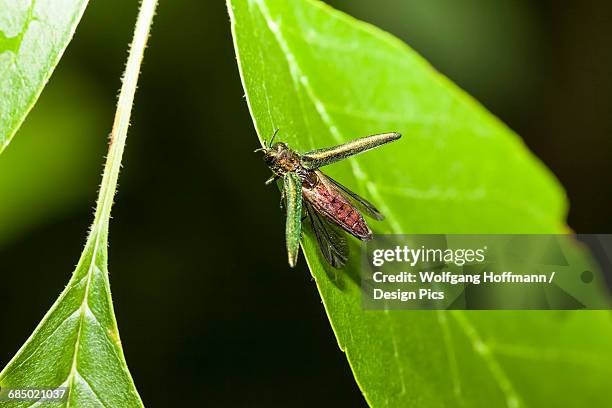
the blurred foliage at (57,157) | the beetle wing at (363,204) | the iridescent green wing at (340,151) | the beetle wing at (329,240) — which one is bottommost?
the beetle wing at (329,240)

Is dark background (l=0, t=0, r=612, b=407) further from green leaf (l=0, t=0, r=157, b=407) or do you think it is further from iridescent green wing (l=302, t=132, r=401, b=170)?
green leaf (l=0, t=0, r=157, b=407)

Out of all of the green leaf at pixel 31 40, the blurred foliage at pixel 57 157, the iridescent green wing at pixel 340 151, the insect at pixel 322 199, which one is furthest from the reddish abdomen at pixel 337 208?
the blurred foliage at pixel 57 157

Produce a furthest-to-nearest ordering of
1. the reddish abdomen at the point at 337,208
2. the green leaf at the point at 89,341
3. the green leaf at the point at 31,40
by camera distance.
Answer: the reddish abdomen at the point at 337,208, the green leaf at the point at 89,341, the green leaf at the point at 31,40

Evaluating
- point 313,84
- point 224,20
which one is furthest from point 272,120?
point 224,20

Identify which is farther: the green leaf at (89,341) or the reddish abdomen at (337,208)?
the reddish abdomen at (337,208)

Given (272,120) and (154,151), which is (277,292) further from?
(272,120)

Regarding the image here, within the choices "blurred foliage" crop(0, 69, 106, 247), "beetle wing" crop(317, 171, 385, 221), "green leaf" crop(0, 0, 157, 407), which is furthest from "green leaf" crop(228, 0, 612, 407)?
"blurred foliage" crop(0, 69, 106, 247)

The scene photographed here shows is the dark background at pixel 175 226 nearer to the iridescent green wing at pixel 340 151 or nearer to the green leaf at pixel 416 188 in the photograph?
the green leaf at pixel 416 188
